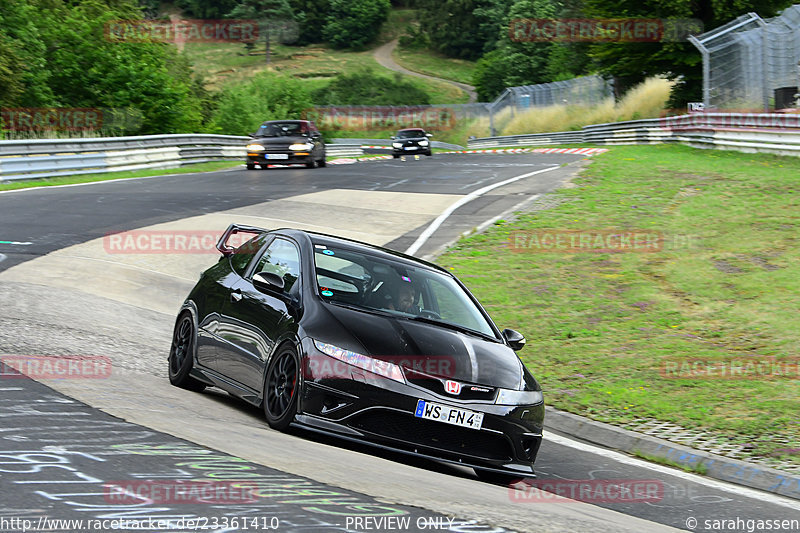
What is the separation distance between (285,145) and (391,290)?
84.4 feet

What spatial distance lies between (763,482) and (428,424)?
2552mm

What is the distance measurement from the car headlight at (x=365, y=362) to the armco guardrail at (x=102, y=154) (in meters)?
19.9

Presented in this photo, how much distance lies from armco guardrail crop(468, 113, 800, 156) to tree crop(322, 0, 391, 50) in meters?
96.4

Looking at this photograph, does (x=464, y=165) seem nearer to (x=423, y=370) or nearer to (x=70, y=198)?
(x=70, y=198)

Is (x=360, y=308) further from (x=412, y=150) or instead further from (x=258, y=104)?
(x=258, y=104)

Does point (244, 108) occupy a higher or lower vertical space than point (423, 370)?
higher

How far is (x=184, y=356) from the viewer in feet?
28.5

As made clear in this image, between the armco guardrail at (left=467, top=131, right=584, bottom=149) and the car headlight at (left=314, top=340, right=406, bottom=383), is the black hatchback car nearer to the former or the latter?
the car headlight at (left=314, top=340, right=406, bottom=383)

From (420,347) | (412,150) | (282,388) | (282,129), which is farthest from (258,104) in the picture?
(420,347)

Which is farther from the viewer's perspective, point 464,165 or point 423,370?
point 464,165

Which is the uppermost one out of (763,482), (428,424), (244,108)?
(244,108)

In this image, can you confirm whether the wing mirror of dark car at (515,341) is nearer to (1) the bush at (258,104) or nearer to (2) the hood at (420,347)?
(2) the hood at (420,347)

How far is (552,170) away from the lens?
29062 mm

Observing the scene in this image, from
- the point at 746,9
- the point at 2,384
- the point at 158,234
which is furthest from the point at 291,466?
the point at 746,9
